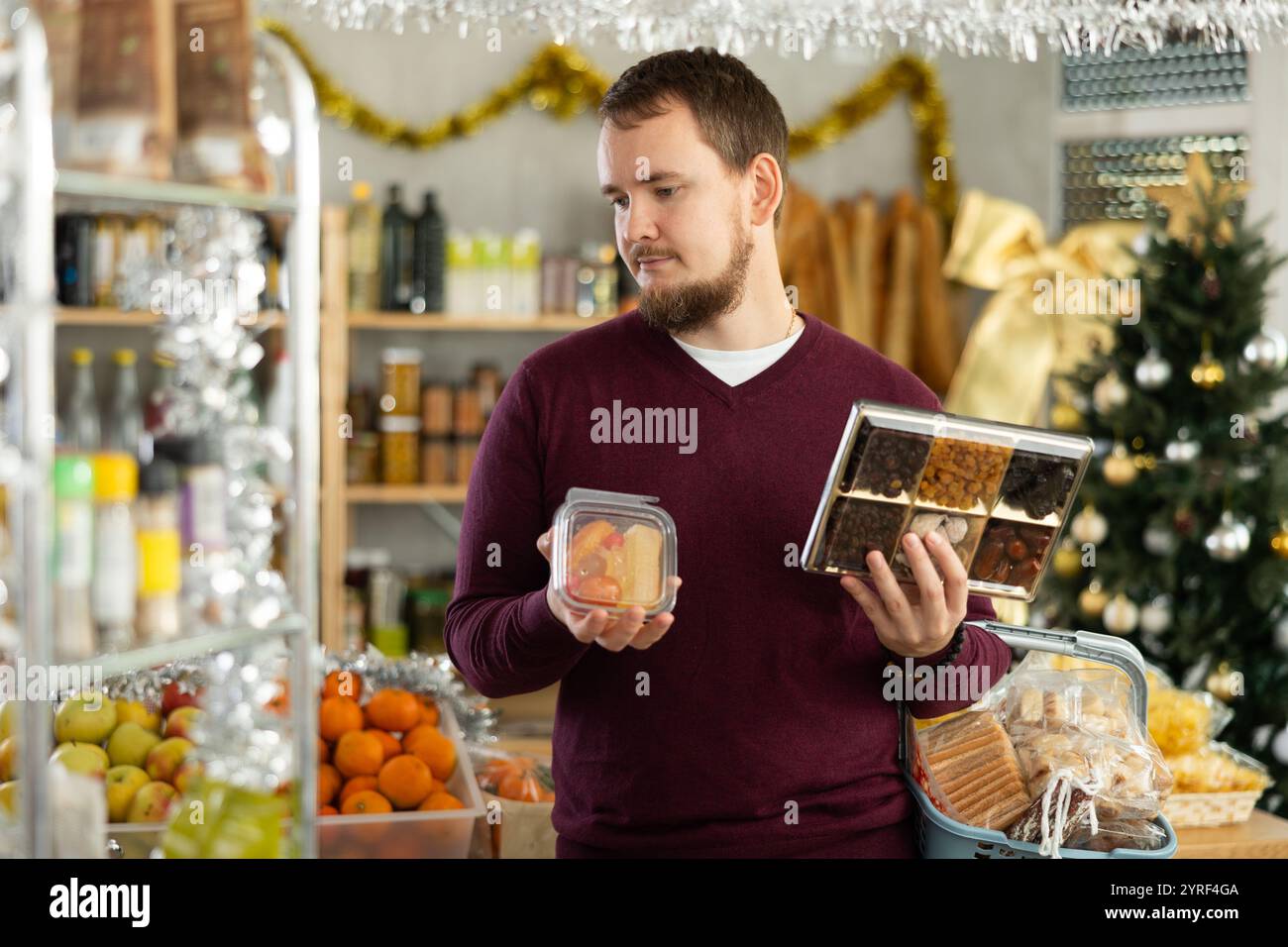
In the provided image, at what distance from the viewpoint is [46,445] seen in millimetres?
986

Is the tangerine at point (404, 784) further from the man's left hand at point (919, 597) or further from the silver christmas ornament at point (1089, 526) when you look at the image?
the silver christmas ornament at point (1089, 526)

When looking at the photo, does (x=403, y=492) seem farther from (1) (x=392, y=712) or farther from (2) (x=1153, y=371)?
(2) (x=1153, y=371)

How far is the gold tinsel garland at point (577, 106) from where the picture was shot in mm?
4844

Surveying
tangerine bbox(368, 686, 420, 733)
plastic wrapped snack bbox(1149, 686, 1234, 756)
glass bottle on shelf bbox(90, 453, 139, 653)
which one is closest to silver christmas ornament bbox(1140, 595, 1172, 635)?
plastic wrapped snack bbox(1149, 686, 1234, 756)

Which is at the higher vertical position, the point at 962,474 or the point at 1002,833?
the point at 962,474

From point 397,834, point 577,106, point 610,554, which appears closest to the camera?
point 610,554

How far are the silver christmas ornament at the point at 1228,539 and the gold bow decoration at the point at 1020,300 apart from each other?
3.87 feet

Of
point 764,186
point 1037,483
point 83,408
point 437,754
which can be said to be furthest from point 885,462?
point 83,408

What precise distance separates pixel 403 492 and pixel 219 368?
10.9ft

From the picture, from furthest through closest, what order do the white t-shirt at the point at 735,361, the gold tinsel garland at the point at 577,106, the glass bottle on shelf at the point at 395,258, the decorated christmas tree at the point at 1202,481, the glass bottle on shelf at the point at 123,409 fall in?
the gold tinsel garland at the point at 577,106 < the glass bottle on shelf at the point at 395,258 < the glass bottle on shelf at the point at 123,409 < the decorated christmas tree at the point at 1202,481 < the white t-shirt at the point at 735,361

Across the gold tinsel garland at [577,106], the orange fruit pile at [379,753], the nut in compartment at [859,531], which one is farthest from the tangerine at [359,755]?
the gold tinsel garland at [577,106]

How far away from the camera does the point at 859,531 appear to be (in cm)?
143

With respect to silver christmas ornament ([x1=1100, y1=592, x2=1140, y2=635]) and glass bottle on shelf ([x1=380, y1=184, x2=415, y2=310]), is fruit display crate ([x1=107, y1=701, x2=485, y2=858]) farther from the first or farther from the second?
glass bottle on shelf ([x1=380, y1=184, x2=415, y2=310])

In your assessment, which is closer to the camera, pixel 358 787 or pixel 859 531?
pixel 859 531
